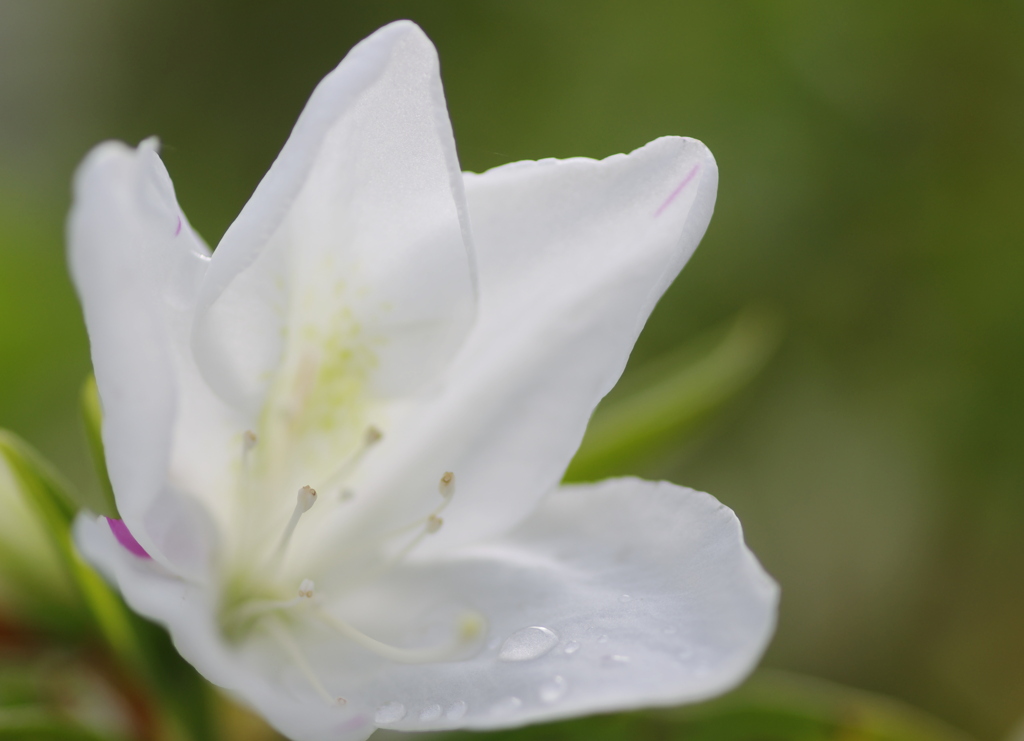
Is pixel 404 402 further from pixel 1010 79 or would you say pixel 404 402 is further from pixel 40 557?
pixel 1010 79

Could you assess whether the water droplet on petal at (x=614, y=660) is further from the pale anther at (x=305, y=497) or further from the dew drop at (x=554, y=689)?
the pale anther at (x=305, y=497)

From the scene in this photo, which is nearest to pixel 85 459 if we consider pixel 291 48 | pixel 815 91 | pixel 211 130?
pixel 211 130

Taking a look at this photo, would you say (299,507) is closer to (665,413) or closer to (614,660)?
(614,660)

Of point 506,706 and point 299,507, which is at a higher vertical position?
point 299,507

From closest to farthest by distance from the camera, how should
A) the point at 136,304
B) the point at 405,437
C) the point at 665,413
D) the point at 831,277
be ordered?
1. the point at 136,304
2. the point at 405,437
3. the point at 665,413
4. the point at 831,277

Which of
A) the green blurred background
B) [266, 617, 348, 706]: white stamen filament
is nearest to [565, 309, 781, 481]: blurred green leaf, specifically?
[266, 617, 348, 706]: white stamen filament

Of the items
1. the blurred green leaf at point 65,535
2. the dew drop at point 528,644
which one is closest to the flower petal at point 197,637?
the dew drop at point 528,644

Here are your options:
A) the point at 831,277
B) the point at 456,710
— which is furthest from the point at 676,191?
the point at 831,277
